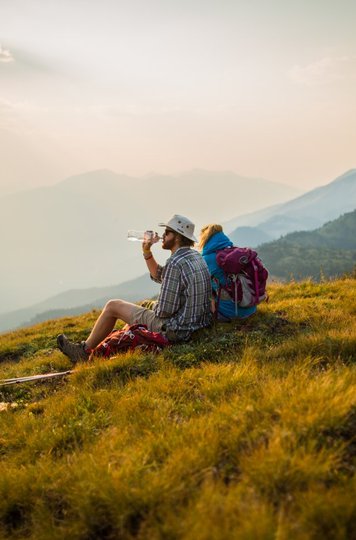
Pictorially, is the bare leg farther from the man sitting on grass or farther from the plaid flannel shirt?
the plaid flannel shirt

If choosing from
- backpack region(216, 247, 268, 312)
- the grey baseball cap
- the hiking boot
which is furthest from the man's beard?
the hiking boot

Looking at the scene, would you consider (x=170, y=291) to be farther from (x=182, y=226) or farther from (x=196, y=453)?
(x=196, y=453)

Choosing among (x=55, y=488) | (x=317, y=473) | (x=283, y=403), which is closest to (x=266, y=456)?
(x=317, y=473)

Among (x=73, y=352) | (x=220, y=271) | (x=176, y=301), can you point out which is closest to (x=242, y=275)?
(x=220, y=271)

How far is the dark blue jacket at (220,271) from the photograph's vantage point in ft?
28.5

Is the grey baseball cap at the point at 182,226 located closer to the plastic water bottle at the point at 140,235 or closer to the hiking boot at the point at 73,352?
the plastic water bottle at the point at 140,235

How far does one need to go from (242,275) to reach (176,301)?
173 cm

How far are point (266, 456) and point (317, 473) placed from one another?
0.38 m

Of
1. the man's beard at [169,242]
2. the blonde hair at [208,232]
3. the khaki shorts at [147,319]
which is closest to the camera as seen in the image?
the man's beard at [169,242]

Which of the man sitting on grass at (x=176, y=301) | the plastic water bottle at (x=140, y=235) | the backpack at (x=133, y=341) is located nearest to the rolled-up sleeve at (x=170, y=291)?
the man sitting on grass at (x=176, y=301)

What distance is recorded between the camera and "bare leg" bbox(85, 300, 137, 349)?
27.2ft

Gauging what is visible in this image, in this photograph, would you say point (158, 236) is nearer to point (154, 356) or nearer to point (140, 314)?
point (140, 314)

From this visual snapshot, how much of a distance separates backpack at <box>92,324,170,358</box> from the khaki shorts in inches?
8.8

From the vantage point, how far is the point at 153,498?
10.0 feet
